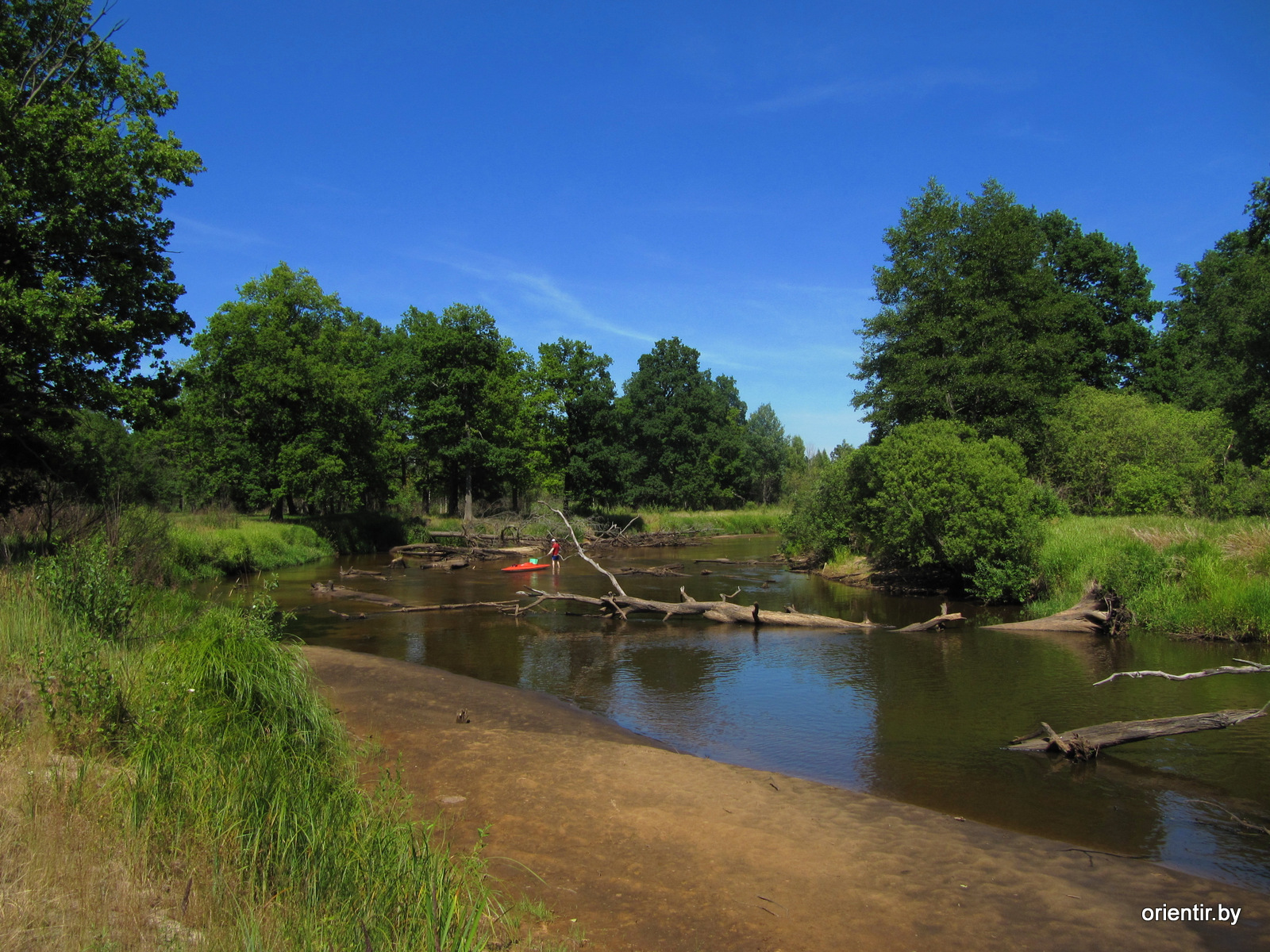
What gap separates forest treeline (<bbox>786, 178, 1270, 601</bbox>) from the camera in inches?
866

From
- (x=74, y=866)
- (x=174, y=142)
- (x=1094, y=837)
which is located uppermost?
(x=174, y=142)

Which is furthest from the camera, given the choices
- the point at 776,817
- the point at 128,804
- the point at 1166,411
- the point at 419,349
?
the point at 419,349

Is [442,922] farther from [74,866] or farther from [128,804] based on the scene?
[128,804]

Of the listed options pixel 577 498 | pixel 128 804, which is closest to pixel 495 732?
pixel 128 804

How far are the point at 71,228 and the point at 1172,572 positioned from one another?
78.5 ft

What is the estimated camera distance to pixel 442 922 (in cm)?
391

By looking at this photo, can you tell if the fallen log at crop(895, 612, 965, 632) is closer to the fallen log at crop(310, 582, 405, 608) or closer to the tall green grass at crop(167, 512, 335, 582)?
the fallen log at crop(310, 582, 405, 608)

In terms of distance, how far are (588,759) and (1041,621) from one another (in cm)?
1365

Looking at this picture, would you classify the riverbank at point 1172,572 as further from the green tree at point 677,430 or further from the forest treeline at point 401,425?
the green tree at point 677,430

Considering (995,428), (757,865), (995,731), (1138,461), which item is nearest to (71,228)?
(757,865)

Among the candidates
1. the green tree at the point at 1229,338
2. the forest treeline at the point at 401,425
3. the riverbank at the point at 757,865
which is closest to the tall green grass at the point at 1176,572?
the green tree at the point at 1229,338

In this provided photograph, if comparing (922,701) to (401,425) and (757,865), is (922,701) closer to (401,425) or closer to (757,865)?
(757,865)

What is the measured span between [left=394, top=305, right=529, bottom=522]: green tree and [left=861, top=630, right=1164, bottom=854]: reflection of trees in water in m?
33.1

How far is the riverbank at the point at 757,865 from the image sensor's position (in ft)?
17.0
